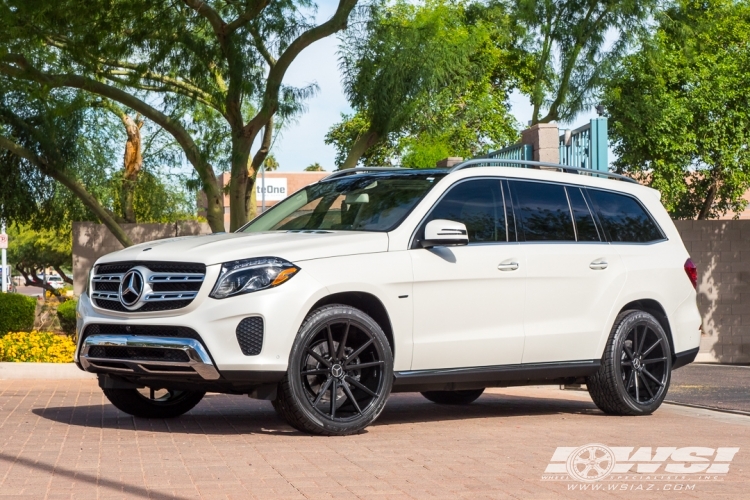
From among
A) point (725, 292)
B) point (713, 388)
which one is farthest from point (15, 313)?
point (725, 292)

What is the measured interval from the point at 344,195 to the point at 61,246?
3811cm

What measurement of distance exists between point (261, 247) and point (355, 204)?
1268 millimetres

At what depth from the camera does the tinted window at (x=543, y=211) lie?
9.21 meters

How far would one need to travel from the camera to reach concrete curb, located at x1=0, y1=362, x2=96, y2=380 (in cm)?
1377

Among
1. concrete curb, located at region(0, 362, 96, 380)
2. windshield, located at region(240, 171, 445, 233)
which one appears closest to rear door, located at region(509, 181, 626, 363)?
windshield, located at region(240, 171, 445, 233)

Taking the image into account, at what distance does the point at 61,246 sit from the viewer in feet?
148

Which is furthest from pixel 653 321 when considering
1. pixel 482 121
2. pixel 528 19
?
pixel 482 121

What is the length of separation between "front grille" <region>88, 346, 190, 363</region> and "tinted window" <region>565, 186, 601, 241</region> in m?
3.74

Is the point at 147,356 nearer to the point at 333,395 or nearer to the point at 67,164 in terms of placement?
the point at 333,395

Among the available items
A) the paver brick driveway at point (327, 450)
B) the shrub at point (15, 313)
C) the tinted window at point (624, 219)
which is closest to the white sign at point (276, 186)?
the shrub at point (15, 313)

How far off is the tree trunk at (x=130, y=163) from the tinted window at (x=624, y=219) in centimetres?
1640

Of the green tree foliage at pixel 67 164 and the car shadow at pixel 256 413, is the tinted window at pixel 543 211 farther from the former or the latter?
the green tree foliage at pixel 67 164
